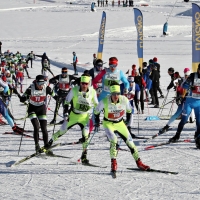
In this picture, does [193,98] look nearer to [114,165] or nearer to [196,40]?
[114,165]

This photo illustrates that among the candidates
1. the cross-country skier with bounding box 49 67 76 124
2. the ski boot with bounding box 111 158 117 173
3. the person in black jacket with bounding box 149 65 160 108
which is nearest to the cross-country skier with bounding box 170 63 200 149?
the ski boot with bounding box 111 158 117 173

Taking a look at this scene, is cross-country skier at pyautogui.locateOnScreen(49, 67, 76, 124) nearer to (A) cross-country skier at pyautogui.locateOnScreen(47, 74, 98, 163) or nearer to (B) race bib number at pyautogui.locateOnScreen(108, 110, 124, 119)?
(A) cross-country skier at pyautogui.locateOnScreen(47, 74, 98, 163)

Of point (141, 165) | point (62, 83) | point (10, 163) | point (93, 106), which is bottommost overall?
point (10, 163)

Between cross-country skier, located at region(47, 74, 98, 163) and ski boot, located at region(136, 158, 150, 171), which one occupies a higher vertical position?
cross-country skier, located at region(47, 74, 98, 163)

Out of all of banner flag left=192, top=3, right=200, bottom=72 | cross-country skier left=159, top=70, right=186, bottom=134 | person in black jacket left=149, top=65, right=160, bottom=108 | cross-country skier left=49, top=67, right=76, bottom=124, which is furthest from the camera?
person in black jacket left=149, top=65, right=160, bottom=108

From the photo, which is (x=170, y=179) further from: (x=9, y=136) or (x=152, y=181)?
(x=9, y=136)

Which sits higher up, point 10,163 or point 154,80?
point 154,80

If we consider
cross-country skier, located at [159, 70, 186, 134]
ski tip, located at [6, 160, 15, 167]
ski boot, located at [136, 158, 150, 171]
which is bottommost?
ski tip, located at [6, 160, 15, 167]

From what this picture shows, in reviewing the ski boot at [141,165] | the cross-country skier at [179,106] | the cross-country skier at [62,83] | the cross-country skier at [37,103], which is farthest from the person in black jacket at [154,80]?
the ski boot at [141,165]

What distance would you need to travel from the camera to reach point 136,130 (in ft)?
42.5

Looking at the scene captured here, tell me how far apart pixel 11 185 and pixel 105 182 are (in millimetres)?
1423

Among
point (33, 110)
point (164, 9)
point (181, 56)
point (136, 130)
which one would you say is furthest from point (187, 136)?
point (164, 9)

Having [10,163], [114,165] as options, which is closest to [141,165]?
[114,165]

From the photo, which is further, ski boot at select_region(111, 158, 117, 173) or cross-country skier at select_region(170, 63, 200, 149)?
cross-country skier at select_region(170, 63, 200, 149)
